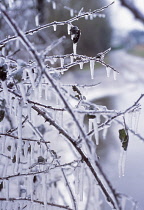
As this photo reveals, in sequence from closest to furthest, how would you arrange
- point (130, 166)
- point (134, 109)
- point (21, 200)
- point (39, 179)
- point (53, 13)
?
1. point (134, 109)
2. point (21, 200)
3. point (39, 179)
4. point (130, 166)
5. point (53, 13)

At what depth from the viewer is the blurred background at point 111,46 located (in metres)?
3.54

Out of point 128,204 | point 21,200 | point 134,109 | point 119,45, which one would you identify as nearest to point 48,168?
point 21,200

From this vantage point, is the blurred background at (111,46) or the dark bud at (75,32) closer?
the dark bud at (75,32)

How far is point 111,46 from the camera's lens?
1203 cm

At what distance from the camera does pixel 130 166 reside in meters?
4.68

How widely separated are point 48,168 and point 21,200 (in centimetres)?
19

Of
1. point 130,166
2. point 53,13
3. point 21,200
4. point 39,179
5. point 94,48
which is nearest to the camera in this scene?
point 21,200

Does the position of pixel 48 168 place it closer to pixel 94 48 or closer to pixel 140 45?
pixel 94 48

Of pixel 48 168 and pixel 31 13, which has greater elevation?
pixel 31 13

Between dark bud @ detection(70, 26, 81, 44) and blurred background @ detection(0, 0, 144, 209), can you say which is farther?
blurred background @ detection(0, 0, 144, 209)

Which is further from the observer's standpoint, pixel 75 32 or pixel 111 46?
pixel 111 46

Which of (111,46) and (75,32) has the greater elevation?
(111,46)

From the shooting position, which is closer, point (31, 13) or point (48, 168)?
point (48, 168)

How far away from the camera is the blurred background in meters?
3.54
